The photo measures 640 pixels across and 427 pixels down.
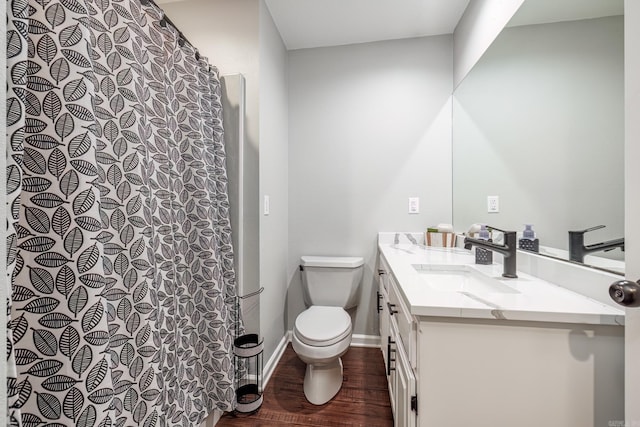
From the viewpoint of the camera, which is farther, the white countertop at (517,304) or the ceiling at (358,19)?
the ceiling at (358,19)

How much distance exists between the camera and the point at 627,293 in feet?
1.87

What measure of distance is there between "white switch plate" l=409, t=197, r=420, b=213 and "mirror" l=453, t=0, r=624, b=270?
0.51 m

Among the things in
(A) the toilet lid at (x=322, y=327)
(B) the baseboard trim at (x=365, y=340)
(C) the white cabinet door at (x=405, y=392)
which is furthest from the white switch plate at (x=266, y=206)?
(B) the baseboard trim at (x=365, y=340)

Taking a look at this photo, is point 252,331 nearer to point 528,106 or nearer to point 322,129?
point 322,129

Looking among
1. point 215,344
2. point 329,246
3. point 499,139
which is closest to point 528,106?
point 499,139

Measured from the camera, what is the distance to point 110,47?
0.86 metres

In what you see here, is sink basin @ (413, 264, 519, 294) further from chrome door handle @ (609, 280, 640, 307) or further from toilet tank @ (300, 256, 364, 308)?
toilet tank @ (300, 256, 364, 308)

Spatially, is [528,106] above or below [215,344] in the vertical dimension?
above

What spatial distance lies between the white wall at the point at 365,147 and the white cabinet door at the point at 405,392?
1.12 metres

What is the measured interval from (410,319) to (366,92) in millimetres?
1878

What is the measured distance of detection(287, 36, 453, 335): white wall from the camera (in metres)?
2.12

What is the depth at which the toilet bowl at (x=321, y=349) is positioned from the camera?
145cm

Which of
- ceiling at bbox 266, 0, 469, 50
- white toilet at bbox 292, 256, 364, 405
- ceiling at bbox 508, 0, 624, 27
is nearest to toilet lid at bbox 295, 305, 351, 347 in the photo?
white toilet at bbox 292, 256, 364, 405

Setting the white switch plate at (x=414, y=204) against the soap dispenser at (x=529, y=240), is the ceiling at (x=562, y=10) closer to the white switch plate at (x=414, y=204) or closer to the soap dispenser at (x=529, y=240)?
the soap dispenser at (x=529, y=240)
